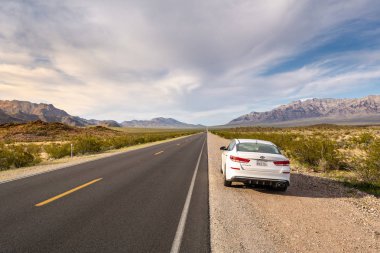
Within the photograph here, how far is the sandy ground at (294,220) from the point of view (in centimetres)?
489

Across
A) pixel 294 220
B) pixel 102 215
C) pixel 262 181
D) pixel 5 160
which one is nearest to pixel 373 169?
pixel 262 181

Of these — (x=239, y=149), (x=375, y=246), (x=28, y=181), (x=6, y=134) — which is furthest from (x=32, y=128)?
(x=375, y=246)

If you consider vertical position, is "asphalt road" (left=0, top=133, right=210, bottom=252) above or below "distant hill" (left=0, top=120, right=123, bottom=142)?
below

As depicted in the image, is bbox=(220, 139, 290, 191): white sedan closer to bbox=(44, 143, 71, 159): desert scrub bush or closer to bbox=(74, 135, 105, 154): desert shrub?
bbox=(44, 143, 71, 159): desert scrub bush

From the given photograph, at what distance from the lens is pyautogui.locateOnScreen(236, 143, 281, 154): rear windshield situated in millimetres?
9125

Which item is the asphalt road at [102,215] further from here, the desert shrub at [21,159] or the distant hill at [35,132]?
the distant hill at [35,132]

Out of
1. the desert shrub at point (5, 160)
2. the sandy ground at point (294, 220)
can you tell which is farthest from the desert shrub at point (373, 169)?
the desert shrub at point (5, 160)

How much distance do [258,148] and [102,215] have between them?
5.55m

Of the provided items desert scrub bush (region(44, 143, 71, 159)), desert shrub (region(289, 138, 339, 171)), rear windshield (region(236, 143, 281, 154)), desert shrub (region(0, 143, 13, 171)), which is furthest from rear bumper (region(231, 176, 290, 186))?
desert scrub bush (region(44, 143, 71, 159))

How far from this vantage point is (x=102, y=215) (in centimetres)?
599

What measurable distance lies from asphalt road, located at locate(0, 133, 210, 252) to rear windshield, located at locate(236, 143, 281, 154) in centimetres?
189

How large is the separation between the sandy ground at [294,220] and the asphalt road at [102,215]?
494mm

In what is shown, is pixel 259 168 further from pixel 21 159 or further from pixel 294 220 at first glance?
pixel 21 159

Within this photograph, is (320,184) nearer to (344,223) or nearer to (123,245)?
Result: (344,223)
